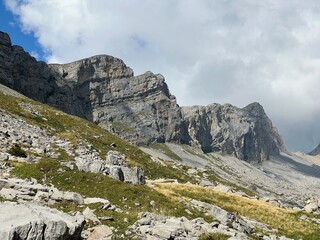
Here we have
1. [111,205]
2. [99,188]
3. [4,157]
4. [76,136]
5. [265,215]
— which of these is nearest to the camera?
[111,205]

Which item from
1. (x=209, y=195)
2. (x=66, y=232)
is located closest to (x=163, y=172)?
(x=209, y=195)

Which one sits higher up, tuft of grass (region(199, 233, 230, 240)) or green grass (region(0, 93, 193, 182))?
green grass (region(0, 93, 193, 182))

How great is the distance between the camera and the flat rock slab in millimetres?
15478

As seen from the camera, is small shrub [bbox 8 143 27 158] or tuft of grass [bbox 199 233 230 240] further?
small shrub [bbox 8 143 27 158]

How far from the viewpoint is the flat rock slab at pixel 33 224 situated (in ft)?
50.8

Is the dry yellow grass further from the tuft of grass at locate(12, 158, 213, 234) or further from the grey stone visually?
the grey stone

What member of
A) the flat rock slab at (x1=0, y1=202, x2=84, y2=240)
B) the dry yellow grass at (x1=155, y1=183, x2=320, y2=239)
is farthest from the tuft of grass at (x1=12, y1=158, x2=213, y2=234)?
the flat rock slab at (x1=0, y1=202, x2=84, y2=240)

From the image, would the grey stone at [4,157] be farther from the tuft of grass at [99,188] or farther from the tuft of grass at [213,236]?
the tuft of grass at [213,236]

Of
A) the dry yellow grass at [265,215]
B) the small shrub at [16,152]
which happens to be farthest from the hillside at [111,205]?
the small shrub at [16,152]

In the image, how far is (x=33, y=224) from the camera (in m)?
Answer: 16.0

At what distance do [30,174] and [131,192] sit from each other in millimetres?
9811

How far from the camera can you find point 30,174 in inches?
1483

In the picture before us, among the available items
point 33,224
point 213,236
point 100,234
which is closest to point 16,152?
point 100,234

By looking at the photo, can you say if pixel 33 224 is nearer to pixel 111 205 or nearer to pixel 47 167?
pixel 111 205
